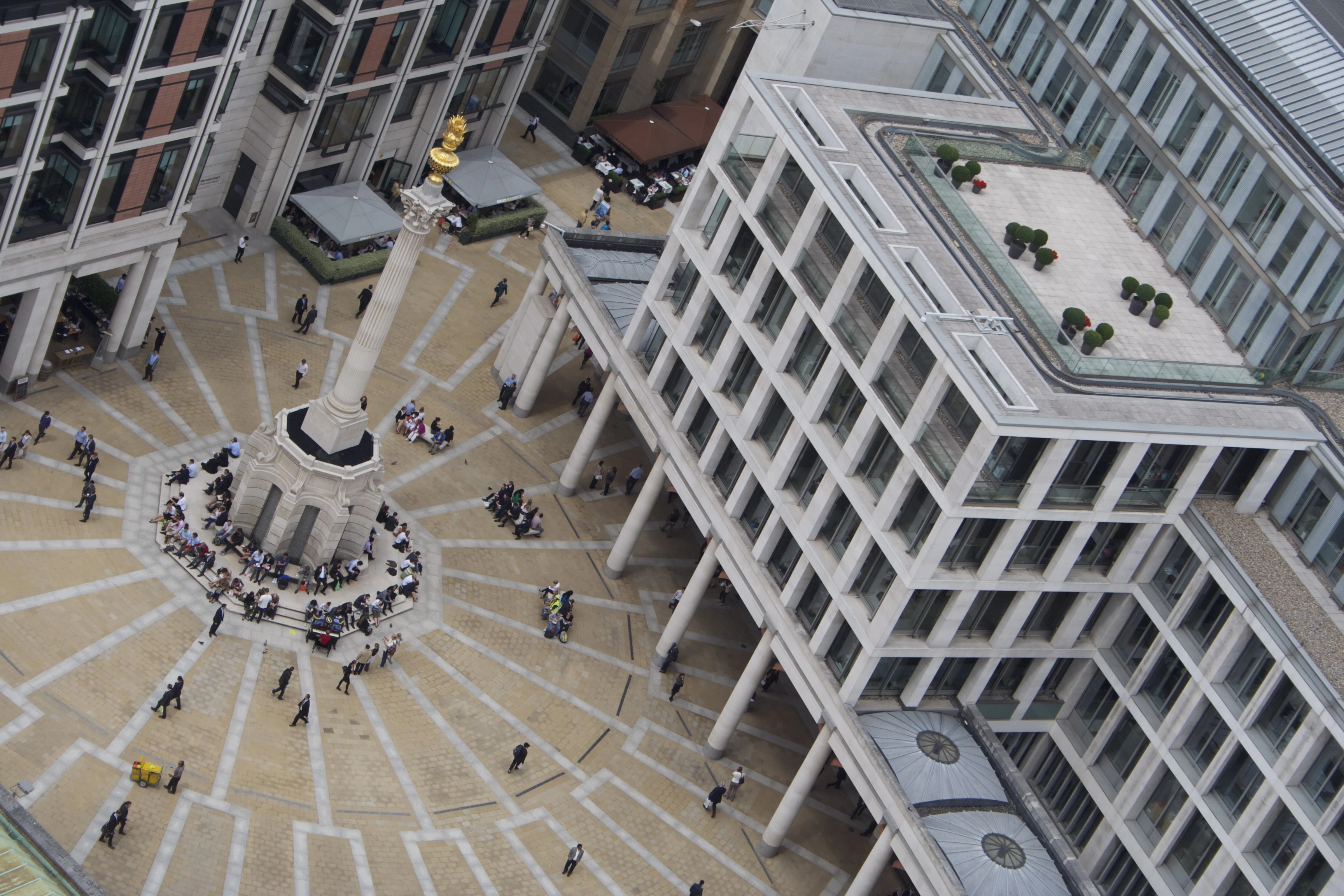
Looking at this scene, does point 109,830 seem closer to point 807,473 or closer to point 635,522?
point 635,522

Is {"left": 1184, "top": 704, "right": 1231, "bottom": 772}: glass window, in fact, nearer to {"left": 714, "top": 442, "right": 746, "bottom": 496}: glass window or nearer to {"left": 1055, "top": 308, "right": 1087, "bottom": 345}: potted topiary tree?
{"left": 1055, "top": 308, "right": 1087, "bottom": 345}: potted topiary tree

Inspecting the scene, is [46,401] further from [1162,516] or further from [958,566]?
[1162,516]

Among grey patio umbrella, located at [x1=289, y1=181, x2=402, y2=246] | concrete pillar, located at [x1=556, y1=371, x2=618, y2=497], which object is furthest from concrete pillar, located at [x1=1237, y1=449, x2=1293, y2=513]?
grey patio umbrella, located at [x1=289, y1=181, x2=402, y2=246]

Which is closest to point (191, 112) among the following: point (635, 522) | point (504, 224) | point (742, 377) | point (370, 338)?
point (370, 338)

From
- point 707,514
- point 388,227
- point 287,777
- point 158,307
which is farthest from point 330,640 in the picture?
point 388,227

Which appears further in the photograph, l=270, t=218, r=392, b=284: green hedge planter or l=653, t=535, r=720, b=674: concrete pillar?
l=270, t=218, r=392, b=284: green hedge planter
